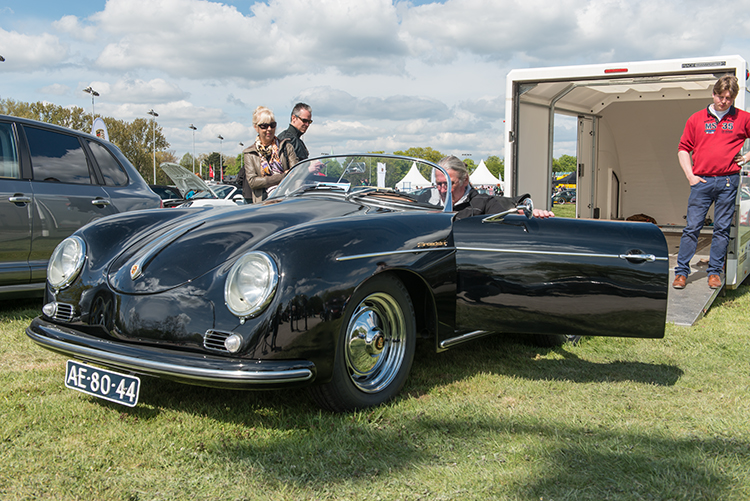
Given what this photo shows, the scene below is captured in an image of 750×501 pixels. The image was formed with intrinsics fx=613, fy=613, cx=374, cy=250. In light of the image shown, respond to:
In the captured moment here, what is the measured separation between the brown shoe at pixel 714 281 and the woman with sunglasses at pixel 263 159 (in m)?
4.26

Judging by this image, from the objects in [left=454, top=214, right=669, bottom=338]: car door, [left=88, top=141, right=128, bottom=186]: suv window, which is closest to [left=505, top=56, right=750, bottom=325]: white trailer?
[left=454, top=214, right=669, bottom=338]: car door

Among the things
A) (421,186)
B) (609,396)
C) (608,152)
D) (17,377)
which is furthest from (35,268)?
(608,152)

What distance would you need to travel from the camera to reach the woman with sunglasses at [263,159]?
5.76 m

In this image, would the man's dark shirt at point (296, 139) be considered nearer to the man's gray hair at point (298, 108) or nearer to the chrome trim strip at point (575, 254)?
the man's gray hair at point (298, 108)

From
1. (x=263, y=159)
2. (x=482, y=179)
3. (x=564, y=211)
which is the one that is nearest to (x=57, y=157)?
(x=263, y=159)

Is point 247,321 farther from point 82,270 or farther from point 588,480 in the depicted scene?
point 588,480

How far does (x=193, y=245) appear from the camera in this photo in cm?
298

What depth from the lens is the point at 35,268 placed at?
16.8 ft

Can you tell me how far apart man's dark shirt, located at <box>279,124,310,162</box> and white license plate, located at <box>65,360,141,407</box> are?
3704mm

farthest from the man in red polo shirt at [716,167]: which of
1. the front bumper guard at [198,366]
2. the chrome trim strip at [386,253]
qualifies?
the front bumper guard at [198,366]

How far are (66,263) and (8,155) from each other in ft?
8.33

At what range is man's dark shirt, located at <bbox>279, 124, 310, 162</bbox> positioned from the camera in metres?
6.21

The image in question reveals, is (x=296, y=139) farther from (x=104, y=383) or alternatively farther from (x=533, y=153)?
(x=104, y=383)

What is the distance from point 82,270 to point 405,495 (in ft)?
6.49
